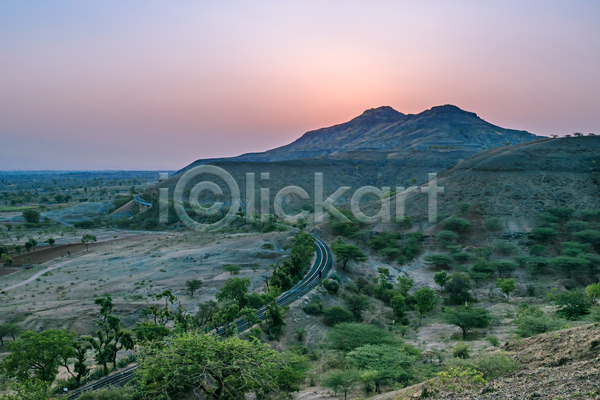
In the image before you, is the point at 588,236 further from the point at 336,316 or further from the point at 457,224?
the point at 336,316

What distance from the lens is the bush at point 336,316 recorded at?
37812 millimetres

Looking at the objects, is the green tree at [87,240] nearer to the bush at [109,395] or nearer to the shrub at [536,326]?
the bush at [109,395]

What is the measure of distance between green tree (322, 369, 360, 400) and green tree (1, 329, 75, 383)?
17.1m

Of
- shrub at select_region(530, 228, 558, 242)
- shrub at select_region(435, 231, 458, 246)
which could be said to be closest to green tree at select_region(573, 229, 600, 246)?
shrub at select_region(530, 228, 558, 242)

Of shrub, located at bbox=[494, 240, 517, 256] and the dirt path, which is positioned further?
shrub, located at bbox=[494, 240, 517, 256]

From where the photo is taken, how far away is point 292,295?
43281 mm

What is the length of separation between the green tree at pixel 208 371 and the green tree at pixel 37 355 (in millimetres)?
7640

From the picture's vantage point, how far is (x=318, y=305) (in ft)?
131

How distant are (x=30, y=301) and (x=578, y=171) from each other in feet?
327

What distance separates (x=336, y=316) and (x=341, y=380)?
55.1ft

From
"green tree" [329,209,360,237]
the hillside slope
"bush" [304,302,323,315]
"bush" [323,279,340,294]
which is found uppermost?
the hillside slope

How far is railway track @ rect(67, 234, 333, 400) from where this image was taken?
2531 cm

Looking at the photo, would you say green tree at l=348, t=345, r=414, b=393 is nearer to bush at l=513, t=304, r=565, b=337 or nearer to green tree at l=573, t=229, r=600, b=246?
bush at l=513, t=304, r=565, b=337

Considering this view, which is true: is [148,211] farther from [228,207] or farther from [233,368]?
[233,368]
